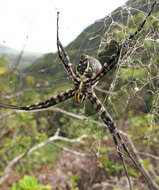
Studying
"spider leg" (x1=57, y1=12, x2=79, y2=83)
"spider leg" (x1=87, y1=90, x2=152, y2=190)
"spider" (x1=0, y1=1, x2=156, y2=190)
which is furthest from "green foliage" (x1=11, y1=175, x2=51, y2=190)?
"spider leg" (x1=57, y1=12, x2=79, y2=83)

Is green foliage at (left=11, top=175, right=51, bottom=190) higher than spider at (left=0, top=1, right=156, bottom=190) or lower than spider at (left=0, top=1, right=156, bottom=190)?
lower

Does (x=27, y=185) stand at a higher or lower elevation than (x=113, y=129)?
lower

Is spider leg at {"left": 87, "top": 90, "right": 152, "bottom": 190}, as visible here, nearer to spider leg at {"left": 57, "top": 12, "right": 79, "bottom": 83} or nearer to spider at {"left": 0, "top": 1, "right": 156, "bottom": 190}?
spider at {"left": 0, "top": 1, "right": 156, "bottom": 190}

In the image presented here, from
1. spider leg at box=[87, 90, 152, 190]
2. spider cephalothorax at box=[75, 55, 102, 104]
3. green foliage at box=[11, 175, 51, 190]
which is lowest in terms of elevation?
green foliage at box=[11, 175, 51, 190]

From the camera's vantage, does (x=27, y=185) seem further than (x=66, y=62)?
Yes

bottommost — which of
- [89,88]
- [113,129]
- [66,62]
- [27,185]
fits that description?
[27,185]

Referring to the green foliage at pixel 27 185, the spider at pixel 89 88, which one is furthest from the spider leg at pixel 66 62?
the green foliage at pixel 27 185

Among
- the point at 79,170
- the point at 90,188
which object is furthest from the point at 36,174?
the point at 90,188

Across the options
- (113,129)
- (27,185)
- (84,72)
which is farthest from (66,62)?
(27,185)

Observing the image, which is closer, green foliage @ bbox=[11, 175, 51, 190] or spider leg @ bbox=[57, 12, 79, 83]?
A: spider leg @ bbox=[57, 12, 79, 83]

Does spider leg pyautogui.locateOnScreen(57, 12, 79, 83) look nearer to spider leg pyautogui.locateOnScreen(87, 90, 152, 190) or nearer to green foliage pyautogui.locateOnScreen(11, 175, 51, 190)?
spider leg pyautogui.locateOnScreen(87, 90, 152, 190)

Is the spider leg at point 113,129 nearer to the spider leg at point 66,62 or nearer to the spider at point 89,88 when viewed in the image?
the spider at point 89,88

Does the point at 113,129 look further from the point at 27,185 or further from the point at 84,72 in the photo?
the point at 27,185
